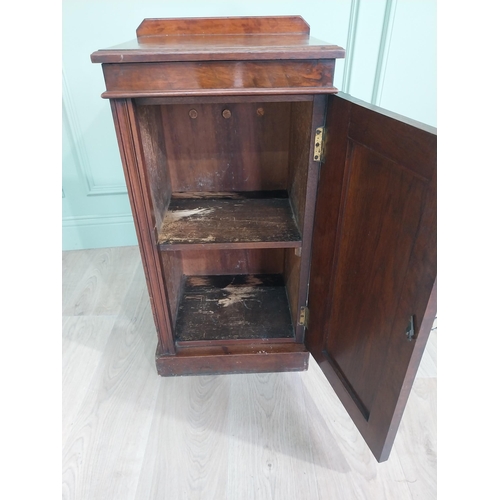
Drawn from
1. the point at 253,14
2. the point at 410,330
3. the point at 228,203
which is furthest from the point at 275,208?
the point at 253,14

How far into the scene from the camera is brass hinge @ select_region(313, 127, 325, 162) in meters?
0.77

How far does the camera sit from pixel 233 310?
118 cm

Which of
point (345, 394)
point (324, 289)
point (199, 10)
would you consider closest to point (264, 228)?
point (324, 289)

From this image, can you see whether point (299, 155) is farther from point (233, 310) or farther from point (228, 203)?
point (233, 310)

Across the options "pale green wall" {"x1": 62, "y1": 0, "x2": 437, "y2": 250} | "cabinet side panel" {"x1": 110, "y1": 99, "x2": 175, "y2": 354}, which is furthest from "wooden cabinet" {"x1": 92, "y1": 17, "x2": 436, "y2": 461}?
"pale green wall" {"x1": 62, "y1": 0, "x2": 437, "y2": 250}

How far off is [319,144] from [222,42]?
1.03 feet

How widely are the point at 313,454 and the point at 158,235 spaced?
66 centimetres

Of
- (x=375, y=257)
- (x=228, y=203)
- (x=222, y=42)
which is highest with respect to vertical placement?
(x=222, y=42)

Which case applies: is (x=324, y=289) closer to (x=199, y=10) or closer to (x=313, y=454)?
(x=313, y=454)

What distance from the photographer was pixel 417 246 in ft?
1.78

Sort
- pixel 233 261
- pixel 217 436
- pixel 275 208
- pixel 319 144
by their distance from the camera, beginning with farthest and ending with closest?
1. pixel 233 261
2. pixel 275 208
3. pixel 217 436
4. pixel 319 144

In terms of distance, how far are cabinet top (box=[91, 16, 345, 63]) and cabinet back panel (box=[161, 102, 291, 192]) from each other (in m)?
0.18

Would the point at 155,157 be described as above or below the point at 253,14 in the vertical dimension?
below

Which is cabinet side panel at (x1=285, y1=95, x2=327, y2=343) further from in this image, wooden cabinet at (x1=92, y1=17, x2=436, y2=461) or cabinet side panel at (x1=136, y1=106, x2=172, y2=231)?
cabinet side panel at (x1=136, y1=106, x2=172, y2=231)
